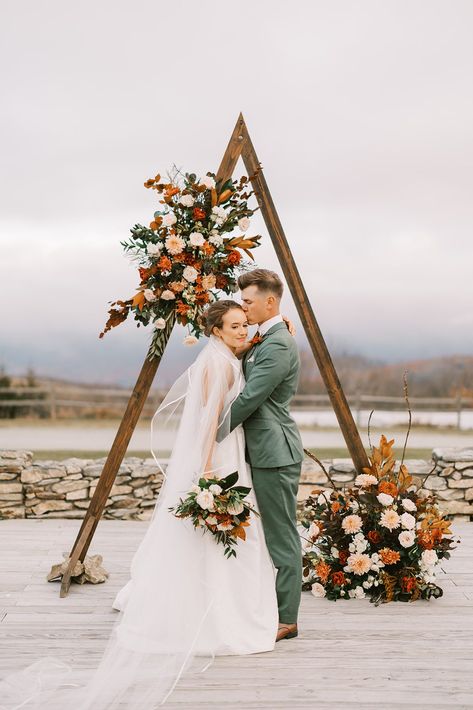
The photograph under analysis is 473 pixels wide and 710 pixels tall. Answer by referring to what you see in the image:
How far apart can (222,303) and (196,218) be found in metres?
0.90

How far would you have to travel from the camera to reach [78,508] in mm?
8062

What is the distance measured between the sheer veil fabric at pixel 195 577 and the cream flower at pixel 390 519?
117 centimetres

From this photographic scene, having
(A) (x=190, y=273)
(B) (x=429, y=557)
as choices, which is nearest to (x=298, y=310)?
(A) (x=190, y=273)

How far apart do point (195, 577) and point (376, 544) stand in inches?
61.9

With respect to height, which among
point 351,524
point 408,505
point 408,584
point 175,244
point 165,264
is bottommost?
point 408,584

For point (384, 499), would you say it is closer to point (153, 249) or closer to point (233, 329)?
point (233, 329)

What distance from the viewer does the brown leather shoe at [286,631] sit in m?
4.33

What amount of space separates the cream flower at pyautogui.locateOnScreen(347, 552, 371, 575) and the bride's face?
1718 millimetres

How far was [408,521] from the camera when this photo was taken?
17.2 ft

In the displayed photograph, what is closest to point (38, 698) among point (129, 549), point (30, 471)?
point (129, 549)

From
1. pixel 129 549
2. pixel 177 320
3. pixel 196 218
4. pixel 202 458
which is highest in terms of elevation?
pixel 196 218

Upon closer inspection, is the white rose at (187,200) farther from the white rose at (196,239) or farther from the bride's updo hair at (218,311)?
the bride's updo hair at (218,311)

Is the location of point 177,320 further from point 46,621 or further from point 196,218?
point 46,621

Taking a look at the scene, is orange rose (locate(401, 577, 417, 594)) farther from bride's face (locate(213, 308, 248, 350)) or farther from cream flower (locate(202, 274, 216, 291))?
cream flower (locate(202, 274, 216, 291))
